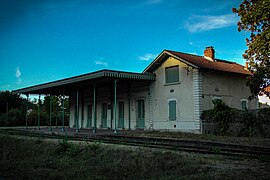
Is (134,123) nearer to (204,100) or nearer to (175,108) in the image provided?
(175,108)

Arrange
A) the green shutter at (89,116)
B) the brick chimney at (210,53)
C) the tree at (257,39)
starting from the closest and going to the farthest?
1. the tree at (257,39)
2. the brick chimney at (210,53)
3. the green shutter at (89,116)

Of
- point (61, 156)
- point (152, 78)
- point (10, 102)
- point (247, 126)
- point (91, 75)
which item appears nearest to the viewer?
point (61, 156)

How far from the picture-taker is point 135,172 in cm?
610

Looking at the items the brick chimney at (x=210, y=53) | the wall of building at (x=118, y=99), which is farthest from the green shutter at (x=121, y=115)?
the brick chimney at (x=210, y=53)

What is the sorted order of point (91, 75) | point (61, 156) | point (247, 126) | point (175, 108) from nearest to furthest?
point (61, 156) → point (247, 126) → point (91, 75) → point (175, 108)

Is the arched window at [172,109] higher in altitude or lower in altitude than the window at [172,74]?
lower

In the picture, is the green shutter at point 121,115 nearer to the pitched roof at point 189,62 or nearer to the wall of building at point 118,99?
the wall of building at point 118,99

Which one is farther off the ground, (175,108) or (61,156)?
(175,108)

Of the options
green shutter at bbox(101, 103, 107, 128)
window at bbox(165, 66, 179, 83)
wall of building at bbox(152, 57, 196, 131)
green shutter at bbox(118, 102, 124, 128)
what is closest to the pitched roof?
wall of building at bbox(152, 57, 196, 131)

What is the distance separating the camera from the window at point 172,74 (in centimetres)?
1865

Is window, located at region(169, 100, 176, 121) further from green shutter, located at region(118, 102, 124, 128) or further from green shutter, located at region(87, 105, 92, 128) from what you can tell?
green shutter, located at region(87, 105, 92, 128)

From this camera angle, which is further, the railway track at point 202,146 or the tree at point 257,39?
the tree at point 257,39

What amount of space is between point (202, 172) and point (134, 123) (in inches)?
613

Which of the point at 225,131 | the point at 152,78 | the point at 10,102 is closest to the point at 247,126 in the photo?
the point at 225,131
